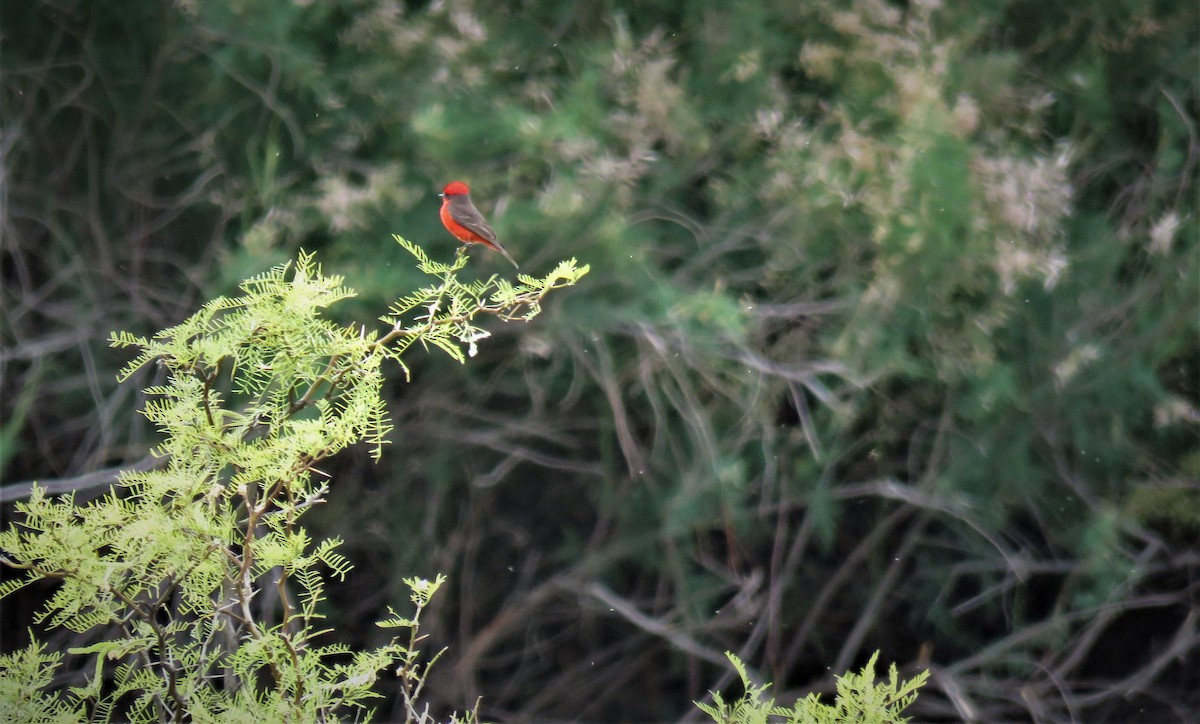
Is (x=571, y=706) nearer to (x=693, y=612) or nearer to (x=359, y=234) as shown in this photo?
(x=693, y=612)

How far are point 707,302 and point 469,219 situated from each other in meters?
1.31

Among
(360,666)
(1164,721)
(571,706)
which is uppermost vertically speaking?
(360,666)

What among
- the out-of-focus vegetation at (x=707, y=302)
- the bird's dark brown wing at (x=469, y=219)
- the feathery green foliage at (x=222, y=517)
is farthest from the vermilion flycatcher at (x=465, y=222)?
the feathery green foliage at (x=222, y=517)

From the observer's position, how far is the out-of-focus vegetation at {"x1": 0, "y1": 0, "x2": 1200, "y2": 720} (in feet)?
14.9

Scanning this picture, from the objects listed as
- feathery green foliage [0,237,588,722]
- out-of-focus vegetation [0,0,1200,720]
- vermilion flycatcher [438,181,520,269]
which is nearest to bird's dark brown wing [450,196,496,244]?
vermilion flycatcher [438,181,520,269]

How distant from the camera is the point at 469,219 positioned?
3.25 metres

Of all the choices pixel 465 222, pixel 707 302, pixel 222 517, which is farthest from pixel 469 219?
pixel 222 517

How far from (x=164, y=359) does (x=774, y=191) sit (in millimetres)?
3574

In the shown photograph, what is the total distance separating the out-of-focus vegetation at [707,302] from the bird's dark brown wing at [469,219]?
92cm

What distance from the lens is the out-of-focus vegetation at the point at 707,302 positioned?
14.9 feet

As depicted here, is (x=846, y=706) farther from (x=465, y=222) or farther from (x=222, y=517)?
(x=465, y=222)

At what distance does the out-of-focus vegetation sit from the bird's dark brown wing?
3.02ft

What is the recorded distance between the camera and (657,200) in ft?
15.8

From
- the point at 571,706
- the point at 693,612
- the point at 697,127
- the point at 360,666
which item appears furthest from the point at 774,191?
the point at 360,666
